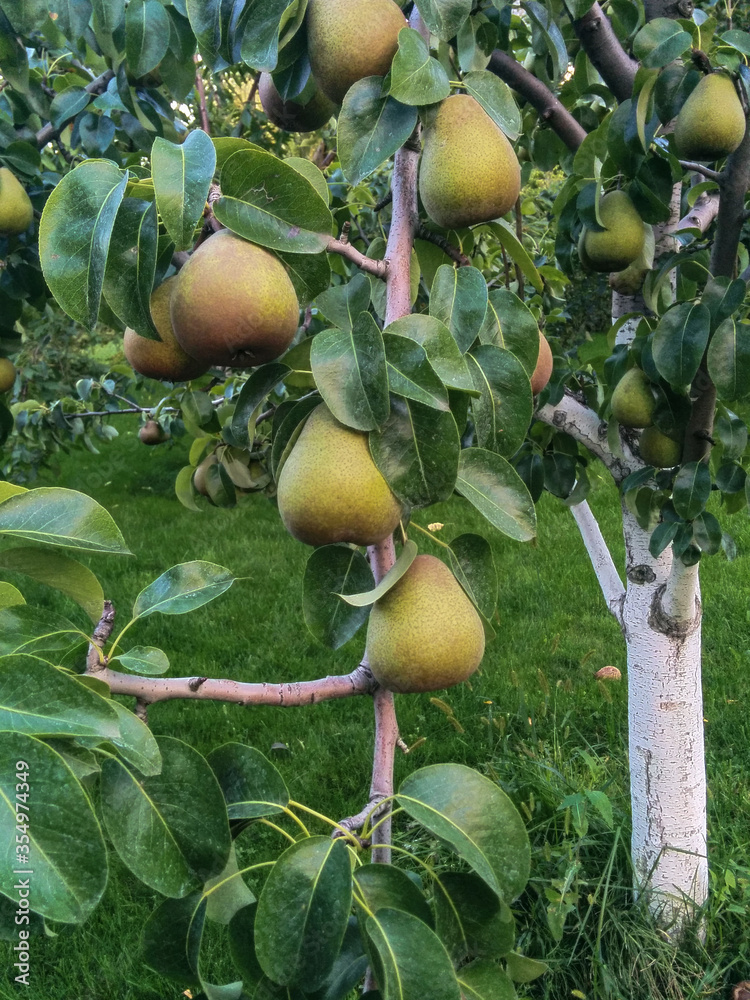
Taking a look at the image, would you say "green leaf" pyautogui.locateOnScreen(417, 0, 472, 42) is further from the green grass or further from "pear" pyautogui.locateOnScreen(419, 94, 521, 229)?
the green grass

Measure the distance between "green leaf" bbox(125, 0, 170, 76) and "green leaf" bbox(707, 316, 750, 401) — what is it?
3.06 ft

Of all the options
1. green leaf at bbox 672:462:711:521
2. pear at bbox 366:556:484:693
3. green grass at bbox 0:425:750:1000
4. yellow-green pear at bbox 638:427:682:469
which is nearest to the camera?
pear at bbox 366:556:484:693

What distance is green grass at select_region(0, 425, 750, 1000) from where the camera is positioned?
1927 mm

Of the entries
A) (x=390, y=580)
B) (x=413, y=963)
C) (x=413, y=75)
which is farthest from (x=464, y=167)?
(x=413, y=963)

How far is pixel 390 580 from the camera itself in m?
0.78

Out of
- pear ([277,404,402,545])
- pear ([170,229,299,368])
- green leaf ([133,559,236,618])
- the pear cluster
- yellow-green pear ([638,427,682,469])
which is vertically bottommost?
yellow-green pear ([638,427,682,469])

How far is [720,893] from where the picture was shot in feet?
6.52

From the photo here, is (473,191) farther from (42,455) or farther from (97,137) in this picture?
(42,455)

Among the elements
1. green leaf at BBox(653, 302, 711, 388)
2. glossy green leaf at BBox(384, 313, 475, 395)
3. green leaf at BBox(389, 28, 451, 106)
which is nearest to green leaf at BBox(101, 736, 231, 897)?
glossy green leaf at BBox(384, 313, 475, 395)

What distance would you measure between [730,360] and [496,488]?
608 millimetres

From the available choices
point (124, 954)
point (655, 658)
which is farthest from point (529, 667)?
point (124, 954)

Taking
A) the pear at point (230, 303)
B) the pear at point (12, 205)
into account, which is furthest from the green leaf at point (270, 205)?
the pear at point (12, 205)

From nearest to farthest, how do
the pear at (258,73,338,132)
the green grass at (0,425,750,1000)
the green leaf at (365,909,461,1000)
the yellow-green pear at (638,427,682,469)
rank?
the green leaf at (365,909,461,1000)
the pear at (258,73,338,132)
the yellow-green pear at (638,427,682,469)
the green grass at (0,425,750,1000)

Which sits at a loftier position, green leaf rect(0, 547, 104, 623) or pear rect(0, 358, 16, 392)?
green leaf rect(0, 547, 104, 623)
